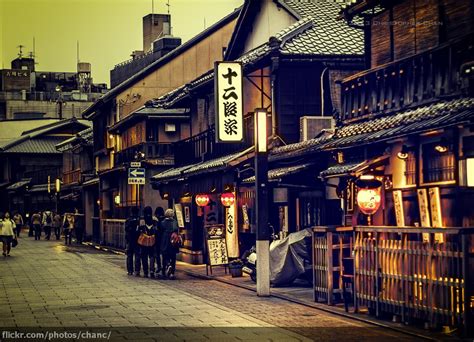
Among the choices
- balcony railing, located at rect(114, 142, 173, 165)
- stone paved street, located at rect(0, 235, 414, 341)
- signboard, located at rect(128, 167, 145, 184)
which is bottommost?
stone paved street, located at rect(0, 235, 414, 341)

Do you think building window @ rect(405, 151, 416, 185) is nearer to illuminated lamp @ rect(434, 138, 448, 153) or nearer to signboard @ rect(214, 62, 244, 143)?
illuminated lamp @ rect(434, 138, 448, 153)

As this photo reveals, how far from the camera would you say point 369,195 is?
20156mm

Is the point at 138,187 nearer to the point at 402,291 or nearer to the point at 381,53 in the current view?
the point at 381,53

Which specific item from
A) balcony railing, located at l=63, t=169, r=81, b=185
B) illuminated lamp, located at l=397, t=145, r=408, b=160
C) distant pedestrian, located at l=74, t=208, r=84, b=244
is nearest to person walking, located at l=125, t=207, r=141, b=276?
illuminated lamp, located at l=397, t=145, r=408, b=160

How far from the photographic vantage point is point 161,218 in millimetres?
28969

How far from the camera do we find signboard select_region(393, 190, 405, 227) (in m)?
20.4

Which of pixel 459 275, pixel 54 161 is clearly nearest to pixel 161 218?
pixel 459 275

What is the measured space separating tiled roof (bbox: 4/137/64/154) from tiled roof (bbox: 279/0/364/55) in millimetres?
63560

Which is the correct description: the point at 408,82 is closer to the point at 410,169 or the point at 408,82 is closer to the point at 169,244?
the point at 410,169

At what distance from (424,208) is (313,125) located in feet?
31.1

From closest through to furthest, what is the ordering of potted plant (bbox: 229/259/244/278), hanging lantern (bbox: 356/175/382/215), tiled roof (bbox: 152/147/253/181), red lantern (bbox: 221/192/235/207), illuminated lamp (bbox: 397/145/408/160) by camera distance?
1. illuminated lamp (bbox: 397/145/408/160)
2. hanging lantern (bbox: 356/175/382/215)
3. potted plant (bbox: 229/259/244/278)
4. tiled roof (bbox: 152/147/253/181)
5. red lantern (bbox: 221/192/235/207)

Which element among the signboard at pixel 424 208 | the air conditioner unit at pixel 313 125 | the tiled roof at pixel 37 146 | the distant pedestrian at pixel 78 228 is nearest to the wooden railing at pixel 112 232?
the distant pedestrian at pixel 78 228

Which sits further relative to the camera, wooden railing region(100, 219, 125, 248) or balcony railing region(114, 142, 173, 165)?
wooden railing region(100, 219, 125, 248)

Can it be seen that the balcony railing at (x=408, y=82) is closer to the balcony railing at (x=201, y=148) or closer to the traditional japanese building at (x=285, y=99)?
the traditional japanese building at (x=285, y=99)
